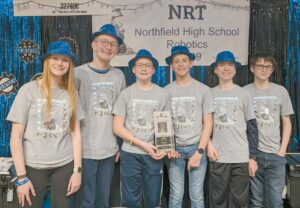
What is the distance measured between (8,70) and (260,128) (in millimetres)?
2673

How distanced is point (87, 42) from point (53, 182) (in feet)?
6.09

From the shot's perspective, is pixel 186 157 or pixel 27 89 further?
pixel 186 157

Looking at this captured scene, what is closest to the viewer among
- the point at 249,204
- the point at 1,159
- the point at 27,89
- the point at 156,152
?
the point at 27,89

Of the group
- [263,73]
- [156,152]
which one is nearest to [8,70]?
[156,152]

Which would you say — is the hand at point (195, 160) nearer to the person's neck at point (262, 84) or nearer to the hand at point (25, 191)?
the person's neck at point (262, 84)

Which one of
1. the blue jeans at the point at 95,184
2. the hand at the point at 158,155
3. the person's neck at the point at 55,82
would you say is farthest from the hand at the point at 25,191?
the hand at the point at 158,155

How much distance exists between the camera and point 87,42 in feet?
12.7

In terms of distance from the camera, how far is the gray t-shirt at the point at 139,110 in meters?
2.86

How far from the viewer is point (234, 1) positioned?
378 cm

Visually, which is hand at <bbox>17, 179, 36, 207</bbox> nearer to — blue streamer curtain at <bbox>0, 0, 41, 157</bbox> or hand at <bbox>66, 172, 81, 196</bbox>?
hand at <bbox>66, 172, 81, 196</bbox>

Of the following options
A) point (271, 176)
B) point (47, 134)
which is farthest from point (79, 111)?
point (271, 176)

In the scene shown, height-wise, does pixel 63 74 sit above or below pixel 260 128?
above

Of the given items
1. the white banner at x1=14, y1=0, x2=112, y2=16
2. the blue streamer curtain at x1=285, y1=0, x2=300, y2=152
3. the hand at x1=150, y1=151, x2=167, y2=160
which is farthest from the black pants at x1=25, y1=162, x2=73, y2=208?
the blue streamer curtain at x1=285, y1=0, x2=300, y2=152

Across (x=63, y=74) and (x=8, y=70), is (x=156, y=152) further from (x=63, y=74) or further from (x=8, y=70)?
(x=8, y=70)
